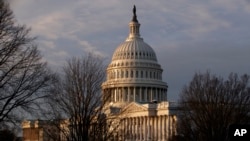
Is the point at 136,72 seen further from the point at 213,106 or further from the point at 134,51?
the point at 213,106

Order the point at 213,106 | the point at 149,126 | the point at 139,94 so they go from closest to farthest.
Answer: the point at 213,106
the point at 149,126
the point at 139,94

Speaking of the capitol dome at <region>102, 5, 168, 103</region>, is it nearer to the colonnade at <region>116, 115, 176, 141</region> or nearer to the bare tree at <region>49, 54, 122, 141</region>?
the colonnade at <region>116, 115, 176, 141</region>

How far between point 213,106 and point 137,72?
117776mm

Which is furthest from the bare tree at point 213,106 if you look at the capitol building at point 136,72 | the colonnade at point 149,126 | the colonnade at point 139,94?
the colonnade at point 139,94

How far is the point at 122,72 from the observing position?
174 metres

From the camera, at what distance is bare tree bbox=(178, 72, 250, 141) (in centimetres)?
5684

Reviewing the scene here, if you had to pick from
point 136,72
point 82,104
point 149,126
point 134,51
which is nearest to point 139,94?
point 136,72

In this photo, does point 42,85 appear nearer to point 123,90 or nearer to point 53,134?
point 53,134

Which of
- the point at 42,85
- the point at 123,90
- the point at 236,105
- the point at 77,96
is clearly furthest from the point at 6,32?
the point at 123,90

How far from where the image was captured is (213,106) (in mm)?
58531

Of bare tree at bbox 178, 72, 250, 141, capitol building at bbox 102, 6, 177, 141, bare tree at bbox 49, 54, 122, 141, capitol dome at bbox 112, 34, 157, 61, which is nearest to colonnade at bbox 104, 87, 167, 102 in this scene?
capitol building at bbox 102, 6, 177, 141

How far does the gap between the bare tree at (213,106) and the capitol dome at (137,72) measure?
102948 mm

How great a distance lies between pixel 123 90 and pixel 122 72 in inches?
274

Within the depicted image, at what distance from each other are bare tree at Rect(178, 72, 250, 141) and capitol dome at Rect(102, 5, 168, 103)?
10295 cm
